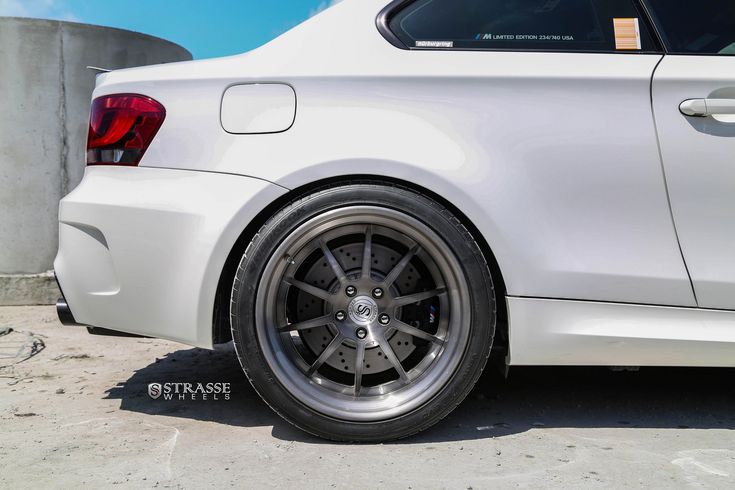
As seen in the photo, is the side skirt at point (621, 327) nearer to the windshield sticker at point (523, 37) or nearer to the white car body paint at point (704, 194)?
the white car body paint at point (704, 194)

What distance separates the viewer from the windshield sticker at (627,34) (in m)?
2.29

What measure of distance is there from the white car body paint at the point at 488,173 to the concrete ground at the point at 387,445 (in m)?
0.32

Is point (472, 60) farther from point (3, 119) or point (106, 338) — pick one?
point (3, 119)

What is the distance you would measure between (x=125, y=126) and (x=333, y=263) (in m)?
0.85

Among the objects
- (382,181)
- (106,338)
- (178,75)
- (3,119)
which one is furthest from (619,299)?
(3,119)

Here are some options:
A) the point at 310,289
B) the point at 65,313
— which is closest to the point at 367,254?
the point at 310,289

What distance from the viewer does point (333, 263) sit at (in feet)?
7.47

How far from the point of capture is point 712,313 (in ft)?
7.21

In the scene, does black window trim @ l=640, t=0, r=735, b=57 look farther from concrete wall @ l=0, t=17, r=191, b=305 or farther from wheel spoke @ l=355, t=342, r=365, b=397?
concrete wall @ l=0, t=17, r=191, b=305

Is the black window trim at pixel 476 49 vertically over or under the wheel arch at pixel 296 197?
over

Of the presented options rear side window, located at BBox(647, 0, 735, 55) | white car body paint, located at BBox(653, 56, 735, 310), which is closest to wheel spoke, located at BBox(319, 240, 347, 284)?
white car body paint, located at BBox(653, 56, 735, 310)

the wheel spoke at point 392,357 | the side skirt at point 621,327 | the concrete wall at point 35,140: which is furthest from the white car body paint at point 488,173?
the concrete wall at point 35,140
